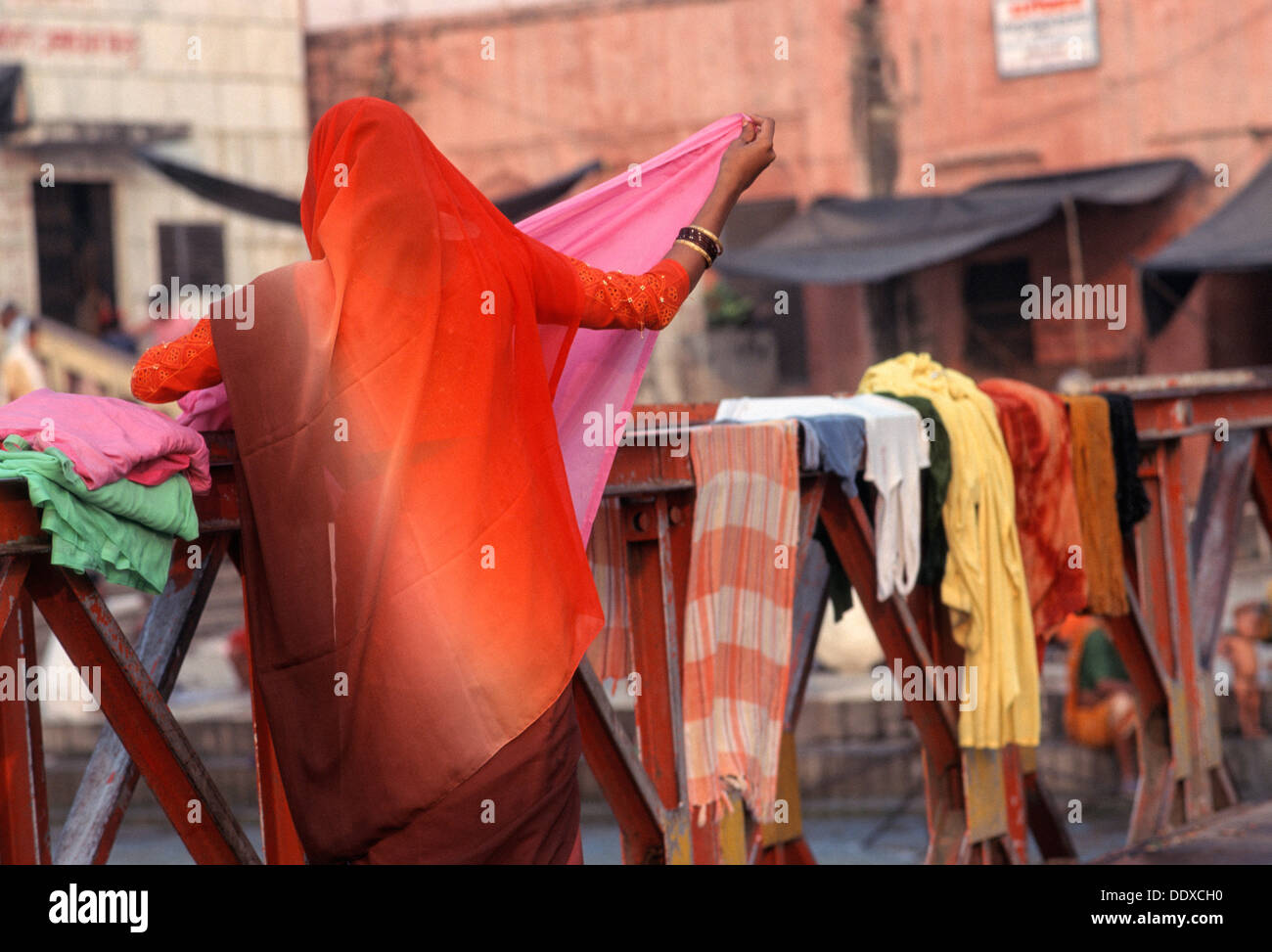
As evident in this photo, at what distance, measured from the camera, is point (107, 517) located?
2.72 m

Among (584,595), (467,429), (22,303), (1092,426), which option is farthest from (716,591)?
(22,303)

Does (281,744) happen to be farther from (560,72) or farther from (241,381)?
(560,72)

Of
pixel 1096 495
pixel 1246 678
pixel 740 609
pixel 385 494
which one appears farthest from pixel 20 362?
pixel 385 494

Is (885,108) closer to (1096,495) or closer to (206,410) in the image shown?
(1096,495)

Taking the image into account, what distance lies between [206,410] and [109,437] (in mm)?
337

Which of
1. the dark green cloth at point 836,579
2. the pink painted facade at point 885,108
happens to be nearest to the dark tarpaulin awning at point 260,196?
the pink painted facade at point 885,108

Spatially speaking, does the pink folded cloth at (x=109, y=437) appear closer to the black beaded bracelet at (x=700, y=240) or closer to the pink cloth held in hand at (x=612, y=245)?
the pink cloth held in hand at (x=612, y=245)

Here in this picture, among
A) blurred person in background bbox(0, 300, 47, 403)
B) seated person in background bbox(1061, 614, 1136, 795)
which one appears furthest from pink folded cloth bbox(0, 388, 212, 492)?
blurred person in background bbox(0, 300, 47, 403)

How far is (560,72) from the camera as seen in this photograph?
1714cm

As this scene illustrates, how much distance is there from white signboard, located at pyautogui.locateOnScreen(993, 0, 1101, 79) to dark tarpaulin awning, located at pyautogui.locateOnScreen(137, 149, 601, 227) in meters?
4.49

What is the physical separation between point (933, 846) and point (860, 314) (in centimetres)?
1162

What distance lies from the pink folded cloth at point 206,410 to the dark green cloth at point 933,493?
2102mm

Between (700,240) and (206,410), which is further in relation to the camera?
(700,240)
